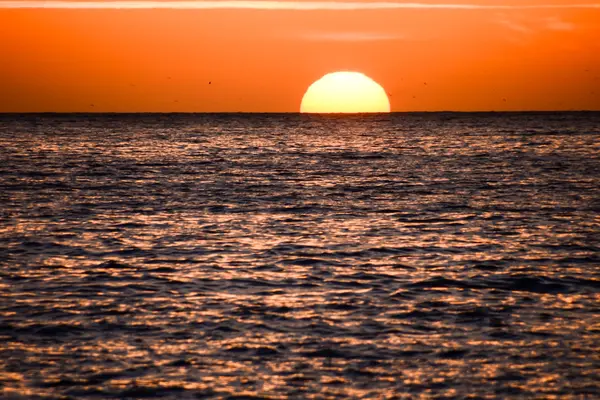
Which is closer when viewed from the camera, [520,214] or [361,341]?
[361,341]

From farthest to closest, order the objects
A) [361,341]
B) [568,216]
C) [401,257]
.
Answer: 1. [568,216]
2. [401,257]
3. [361,341]

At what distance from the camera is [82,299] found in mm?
21672

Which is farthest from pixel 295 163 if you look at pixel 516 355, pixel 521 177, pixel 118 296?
pixel 516 355

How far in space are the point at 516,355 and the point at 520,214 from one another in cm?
2357

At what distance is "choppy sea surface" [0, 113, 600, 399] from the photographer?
15.6 meters

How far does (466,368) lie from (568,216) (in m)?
24.4

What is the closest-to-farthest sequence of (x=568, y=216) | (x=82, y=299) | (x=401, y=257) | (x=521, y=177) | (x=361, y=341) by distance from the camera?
1. (x=361, y=341)
2. (x=82, y=299)
3. (x=401, y=257)
4. (x=568, y=216)
5. (x=521, y=177)

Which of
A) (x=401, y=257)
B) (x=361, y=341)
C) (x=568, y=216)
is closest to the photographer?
(x=361, y=341)

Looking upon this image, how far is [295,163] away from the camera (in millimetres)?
83812

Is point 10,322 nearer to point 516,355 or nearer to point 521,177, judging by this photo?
point 516,355

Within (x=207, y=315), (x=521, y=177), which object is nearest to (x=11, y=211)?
(x=207, y=315)

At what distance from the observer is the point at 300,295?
22.1 meters

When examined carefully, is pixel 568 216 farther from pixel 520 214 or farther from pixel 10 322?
pixel 10 322

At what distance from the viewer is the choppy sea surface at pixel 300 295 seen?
15.6m
